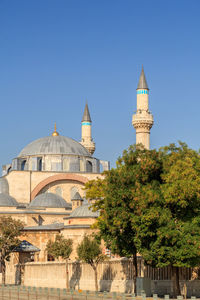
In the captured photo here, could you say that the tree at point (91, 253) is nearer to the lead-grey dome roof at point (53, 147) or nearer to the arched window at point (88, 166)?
the arched window at point (88, 166)

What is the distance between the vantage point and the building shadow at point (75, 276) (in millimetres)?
37697

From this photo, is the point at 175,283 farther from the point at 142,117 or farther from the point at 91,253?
Answer: the point at 142,117

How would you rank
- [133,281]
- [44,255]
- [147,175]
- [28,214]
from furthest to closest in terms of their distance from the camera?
[28,214]
[44,255]
[133,281]
[147,175]

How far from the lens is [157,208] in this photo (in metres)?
26.8

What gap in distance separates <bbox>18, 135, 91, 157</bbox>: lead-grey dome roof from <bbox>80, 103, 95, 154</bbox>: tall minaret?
5.19 meters

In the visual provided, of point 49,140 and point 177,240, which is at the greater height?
point 49,140

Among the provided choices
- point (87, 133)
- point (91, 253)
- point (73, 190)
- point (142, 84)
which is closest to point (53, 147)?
point (73, 190)

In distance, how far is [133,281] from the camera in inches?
1234

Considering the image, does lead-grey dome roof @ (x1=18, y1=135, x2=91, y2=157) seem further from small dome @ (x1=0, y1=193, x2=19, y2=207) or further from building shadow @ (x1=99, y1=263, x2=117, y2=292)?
building shadow @ (x1=99, y1=263, x2=117, y2=292)

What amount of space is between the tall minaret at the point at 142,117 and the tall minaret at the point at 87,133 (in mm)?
14660

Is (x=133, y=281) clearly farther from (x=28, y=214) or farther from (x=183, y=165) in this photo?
(x=28, y=214)


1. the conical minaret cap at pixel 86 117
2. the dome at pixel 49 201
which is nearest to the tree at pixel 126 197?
the dome at pixel 49 201

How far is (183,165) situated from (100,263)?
11056mm

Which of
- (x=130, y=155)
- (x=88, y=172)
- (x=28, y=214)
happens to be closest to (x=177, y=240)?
(x=130, y=155)
